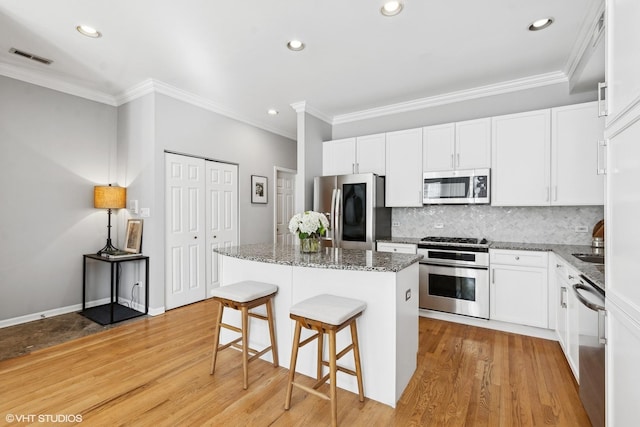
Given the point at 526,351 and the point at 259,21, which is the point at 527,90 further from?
the point at 259,21

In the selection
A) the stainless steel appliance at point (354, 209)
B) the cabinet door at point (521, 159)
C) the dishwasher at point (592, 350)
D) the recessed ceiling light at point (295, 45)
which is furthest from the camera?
the stainless steel appliance at point (354, 209)

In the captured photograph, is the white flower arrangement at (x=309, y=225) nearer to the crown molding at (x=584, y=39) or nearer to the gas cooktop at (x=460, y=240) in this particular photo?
the gas cooktop at (x=460, y=240)

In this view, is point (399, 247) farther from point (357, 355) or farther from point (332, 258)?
point (357, 355)

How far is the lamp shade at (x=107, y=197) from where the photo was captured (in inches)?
148

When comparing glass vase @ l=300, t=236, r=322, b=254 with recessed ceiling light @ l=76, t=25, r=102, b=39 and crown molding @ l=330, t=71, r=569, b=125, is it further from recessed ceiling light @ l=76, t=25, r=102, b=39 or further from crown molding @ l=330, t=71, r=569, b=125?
crown molding @ l=330, t=71, r=569, b=125

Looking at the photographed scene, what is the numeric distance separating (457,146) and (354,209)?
146 cm

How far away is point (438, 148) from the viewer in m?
3.82

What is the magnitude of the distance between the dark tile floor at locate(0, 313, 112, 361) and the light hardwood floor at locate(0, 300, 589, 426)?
17 cm

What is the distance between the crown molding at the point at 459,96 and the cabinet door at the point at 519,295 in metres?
2.09

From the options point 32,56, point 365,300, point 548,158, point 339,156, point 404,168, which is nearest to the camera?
point 365,300

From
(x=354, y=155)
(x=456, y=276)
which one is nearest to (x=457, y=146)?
(x=354, y=155)

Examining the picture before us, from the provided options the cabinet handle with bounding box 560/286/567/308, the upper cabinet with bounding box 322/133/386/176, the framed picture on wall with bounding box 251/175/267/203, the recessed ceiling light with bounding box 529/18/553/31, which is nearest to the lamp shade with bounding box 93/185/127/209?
the framed picture on wall with bounding box 251/175/267/203

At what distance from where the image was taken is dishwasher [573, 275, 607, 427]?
5.07 feet

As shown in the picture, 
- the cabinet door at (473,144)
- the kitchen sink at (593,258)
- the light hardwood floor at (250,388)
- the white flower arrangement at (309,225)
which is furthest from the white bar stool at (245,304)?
the cabinet door at (473,144)
